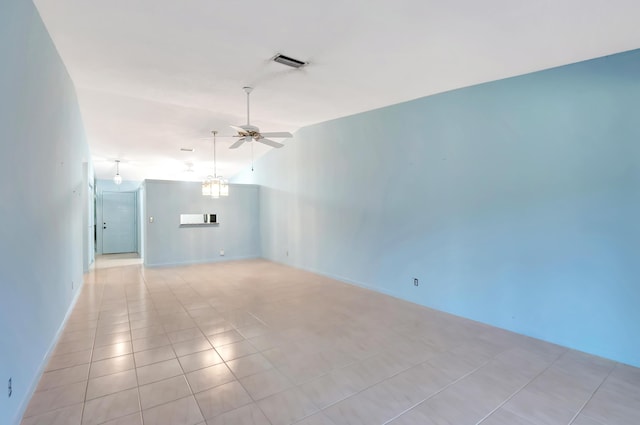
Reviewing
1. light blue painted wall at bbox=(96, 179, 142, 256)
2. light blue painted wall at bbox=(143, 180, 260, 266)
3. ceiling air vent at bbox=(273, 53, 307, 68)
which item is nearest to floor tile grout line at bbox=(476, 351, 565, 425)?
ceiling air vent at bbox=(273, 53, 307, 68)

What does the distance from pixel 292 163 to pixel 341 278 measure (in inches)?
118

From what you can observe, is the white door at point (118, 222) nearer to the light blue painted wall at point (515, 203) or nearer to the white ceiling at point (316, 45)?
the white ceiling at point (316, 45)

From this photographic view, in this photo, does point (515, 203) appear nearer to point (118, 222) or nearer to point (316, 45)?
point (316, 45)

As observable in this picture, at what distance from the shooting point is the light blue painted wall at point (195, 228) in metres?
7.38

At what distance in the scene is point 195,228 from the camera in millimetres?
7887

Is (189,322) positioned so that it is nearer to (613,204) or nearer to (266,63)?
(266,63)

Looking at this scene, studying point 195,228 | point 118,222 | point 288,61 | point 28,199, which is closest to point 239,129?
point 288,61

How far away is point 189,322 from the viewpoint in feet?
12.4

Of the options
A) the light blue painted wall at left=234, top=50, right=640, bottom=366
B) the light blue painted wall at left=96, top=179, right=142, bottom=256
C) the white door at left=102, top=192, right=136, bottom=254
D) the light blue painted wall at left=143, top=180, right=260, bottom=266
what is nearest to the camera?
the light blue painted wall at left=234, top=50, right=640, bottom=366

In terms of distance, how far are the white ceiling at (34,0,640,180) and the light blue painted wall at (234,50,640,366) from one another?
372 mm

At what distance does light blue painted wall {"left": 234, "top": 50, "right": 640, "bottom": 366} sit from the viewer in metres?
2.79

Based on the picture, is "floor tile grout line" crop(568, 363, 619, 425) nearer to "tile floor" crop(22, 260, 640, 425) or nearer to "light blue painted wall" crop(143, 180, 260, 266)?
"tile floor" crop(22, 260, 640, 425)

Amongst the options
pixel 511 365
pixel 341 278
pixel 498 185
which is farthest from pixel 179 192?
pixel 511 365

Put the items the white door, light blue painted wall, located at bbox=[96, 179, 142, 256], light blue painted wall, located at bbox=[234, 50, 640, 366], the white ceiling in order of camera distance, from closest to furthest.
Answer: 1. the white ceiling
2. light blue painted wall, located at bbox=[234, 50, 640, 366]
3. light blue painted wall, located at bbox=[96, 179, 142, 256]
4. the white door
